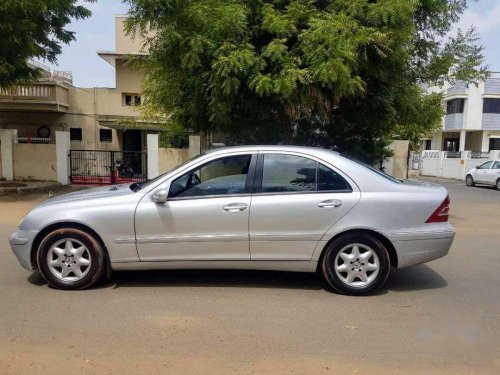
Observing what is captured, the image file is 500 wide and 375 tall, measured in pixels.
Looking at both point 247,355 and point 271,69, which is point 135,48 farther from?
point 247,355

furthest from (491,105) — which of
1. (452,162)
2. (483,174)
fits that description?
(483,174)

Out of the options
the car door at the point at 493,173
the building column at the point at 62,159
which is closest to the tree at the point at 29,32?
the building column at the point at 62,159

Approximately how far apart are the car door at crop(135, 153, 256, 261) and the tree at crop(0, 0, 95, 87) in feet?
27.9

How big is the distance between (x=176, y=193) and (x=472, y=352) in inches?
125

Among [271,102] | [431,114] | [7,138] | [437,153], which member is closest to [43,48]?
[7,138]

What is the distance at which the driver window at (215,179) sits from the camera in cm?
506

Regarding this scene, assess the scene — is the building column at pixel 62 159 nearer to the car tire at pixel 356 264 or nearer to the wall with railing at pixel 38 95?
the wall with railing at pixel 38 95

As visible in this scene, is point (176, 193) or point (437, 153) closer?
point (176, 193)

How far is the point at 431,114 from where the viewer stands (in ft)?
37.6

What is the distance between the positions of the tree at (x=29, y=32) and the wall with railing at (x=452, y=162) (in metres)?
24.7

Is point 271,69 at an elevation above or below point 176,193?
above

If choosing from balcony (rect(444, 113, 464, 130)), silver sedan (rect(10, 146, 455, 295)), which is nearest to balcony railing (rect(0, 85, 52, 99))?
silver sedan (rect(10, 146, 455, 295))

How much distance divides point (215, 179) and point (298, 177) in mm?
924

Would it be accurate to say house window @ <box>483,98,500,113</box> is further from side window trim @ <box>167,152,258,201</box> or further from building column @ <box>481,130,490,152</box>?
side window trim @ <box>167,152,258,201</box>
